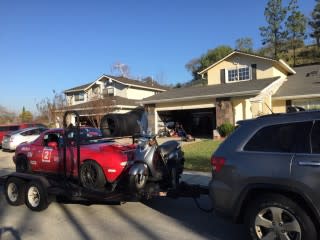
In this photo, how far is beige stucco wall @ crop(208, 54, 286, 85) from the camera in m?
25.4

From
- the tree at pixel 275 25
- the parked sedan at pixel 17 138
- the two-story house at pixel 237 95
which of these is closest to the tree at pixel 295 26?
the tree at pixel 275 25

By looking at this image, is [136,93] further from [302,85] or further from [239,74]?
[302,85]

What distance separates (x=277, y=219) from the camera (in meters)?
4.20

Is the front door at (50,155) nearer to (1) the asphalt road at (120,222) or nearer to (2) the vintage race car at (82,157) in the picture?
(2) the vintage race car at (82,157)

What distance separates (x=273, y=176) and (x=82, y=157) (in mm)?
4145

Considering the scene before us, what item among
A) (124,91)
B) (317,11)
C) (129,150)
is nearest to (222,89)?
(124,91)

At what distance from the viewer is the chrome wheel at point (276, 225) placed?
408 centimetres

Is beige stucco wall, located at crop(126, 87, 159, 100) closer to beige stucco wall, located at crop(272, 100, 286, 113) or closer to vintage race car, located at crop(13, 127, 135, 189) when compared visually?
beige stucco wall, located at crop(272, 100, 286, 113)

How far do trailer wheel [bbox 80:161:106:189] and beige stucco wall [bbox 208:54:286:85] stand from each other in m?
21.2

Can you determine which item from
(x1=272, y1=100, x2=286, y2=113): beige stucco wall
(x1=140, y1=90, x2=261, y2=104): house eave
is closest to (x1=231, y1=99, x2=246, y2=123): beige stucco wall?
(x1=140, y1=90, x2=261, y2=104): house eave

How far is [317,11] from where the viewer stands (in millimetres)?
48469

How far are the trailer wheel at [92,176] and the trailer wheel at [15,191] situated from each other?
151cm

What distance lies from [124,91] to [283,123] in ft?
108

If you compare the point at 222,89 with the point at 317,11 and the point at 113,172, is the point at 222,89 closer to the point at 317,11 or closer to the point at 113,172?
the point at 113,172
